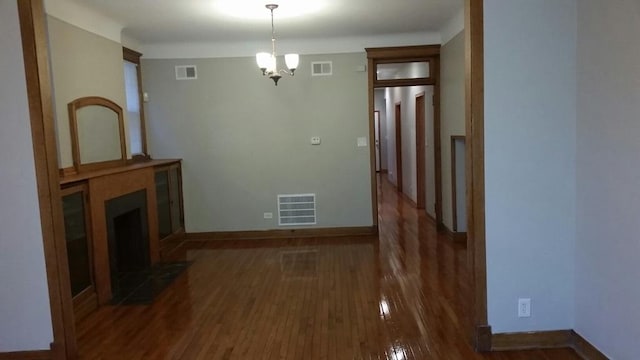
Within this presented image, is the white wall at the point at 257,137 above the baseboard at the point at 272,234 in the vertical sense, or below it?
above

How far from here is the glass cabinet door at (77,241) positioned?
3.42 meters

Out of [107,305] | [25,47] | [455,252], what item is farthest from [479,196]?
[107,305]

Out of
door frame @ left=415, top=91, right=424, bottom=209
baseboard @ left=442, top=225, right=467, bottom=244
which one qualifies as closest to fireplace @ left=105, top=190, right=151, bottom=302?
baseboard @ left=442, top=225, right=467, bottom=244

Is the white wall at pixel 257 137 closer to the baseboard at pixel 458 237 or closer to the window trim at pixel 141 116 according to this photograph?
the window trim at pixel 141 116

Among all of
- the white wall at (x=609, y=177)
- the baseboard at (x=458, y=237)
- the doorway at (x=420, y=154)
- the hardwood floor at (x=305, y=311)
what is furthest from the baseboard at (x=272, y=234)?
the white wall at (x=609, y=177)

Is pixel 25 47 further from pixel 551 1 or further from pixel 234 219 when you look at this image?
pixel 234 219

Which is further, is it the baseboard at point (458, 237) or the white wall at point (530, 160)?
the baseboard at point (458, 237)

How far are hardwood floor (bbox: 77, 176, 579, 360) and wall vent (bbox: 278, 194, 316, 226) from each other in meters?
0.74

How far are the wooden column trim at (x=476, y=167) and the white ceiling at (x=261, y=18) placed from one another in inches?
75.2

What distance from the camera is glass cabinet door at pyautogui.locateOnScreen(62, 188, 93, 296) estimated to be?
3416 millimetres

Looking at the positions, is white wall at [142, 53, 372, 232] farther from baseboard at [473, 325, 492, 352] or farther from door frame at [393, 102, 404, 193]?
door frame at [393, 102, 404, 193]

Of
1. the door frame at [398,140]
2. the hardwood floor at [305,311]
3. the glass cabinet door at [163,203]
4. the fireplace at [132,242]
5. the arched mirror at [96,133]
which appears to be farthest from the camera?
the door frame at [398,140]

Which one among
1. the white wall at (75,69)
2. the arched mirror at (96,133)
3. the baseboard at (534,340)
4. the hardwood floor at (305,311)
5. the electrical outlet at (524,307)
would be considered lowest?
the hardwood floor at (305,311)

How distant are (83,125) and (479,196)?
3530 millimetres
